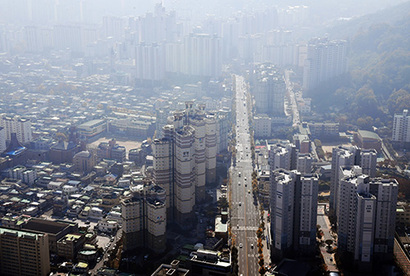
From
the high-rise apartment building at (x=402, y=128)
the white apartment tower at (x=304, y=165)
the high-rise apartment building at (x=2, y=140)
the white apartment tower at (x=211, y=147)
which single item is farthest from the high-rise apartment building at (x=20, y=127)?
the high-rise apartment building at (x=402, y=128)

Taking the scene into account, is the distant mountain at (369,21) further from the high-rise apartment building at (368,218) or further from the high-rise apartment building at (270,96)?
the high-rise apartment building at (368,218)

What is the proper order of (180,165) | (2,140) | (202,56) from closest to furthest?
(180,165) → (2,140) → (202,56)

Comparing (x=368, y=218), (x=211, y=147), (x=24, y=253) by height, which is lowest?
(x=24, y=253)

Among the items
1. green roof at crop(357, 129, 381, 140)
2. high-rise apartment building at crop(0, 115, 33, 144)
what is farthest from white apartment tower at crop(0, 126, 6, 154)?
green roof at crop(357, 129, 381, 140)

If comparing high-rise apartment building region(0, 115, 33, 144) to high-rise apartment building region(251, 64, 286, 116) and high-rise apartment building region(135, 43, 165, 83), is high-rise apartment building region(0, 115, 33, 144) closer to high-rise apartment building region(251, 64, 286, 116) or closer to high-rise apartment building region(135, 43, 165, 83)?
high-rise apartment building region(251, 64, 286, 116)

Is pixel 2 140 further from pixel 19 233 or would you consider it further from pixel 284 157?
pixel 284 157

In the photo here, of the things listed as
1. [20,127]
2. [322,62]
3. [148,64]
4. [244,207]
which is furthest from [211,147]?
[148,64]

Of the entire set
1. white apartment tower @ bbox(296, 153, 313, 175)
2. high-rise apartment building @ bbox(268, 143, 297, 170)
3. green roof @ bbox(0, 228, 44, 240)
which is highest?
high-rise apartment building @ bbox(268, 143, 297, 170)
